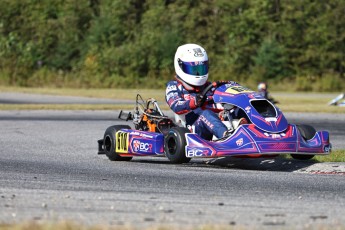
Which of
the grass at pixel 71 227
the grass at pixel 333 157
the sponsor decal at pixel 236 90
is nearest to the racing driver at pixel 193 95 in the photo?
the sponsor decal at pixel 236 90

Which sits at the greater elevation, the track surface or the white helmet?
the white helmet

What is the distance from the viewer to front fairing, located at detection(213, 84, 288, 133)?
12.2 meters

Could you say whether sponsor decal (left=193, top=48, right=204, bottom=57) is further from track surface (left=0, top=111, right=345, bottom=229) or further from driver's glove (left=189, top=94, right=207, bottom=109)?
track surface (left=0, top=111, right=345, bottom=229)

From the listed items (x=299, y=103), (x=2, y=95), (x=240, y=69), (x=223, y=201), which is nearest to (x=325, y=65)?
(x=240, y=69)

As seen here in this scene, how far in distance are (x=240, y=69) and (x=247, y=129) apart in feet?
105

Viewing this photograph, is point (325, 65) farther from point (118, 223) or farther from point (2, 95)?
point (118, 223)

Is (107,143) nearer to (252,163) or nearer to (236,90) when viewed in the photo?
(252,163)

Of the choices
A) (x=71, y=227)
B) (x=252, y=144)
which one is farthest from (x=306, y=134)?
(x=71, y=227)

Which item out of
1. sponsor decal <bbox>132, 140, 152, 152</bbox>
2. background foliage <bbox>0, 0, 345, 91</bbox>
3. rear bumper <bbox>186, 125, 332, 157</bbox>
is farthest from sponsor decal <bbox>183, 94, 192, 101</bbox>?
background foliage <bbox>0, 0, 345, 91</bbox>

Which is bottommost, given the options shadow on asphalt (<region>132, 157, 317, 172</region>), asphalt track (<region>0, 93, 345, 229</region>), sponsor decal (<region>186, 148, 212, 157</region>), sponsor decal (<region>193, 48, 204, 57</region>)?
shadow on asphalt (<region>132, 157, 317, 172</region>)

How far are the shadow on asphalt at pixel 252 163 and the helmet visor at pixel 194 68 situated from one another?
1219 millimetres

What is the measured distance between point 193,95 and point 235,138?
1615 mm

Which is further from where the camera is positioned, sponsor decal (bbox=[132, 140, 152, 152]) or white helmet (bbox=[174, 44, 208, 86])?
white helmet (bbox=[174, 44, 208, 86])

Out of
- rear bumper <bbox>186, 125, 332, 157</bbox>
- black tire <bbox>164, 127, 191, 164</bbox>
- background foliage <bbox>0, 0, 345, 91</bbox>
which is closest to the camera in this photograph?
rear bumper <bbox>186, 125, 332, 157</bbox>
